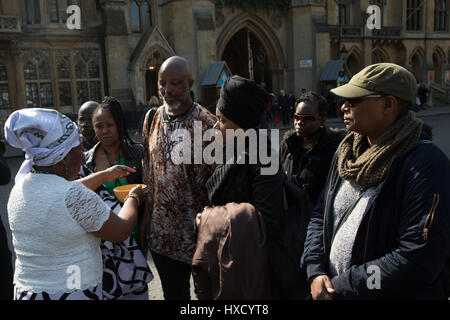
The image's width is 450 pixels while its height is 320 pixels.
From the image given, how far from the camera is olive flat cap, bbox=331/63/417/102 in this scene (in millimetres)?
1733

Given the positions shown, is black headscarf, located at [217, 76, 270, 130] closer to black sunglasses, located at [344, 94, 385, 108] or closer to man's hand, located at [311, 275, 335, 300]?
black sunglasses, located at [344, 94, 385, 108]

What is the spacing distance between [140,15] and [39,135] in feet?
56.2

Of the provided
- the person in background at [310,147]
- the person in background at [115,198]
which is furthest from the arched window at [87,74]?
the person in background at [310,147]

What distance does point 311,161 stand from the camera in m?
3.03

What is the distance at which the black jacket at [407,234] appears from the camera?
159 centimetres

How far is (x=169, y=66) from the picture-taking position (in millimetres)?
2582

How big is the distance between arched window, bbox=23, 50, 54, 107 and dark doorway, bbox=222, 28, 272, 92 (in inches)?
415

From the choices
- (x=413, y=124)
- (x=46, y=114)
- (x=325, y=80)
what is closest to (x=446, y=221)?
(x=413, y=124)

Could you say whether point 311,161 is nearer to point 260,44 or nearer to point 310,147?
point 310,147

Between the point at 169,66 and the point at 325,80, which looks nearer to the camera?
the point at 169,66

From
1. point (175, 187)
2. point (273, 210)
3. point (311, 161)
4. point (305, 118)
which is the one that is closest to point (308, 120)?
point (305, 118)
